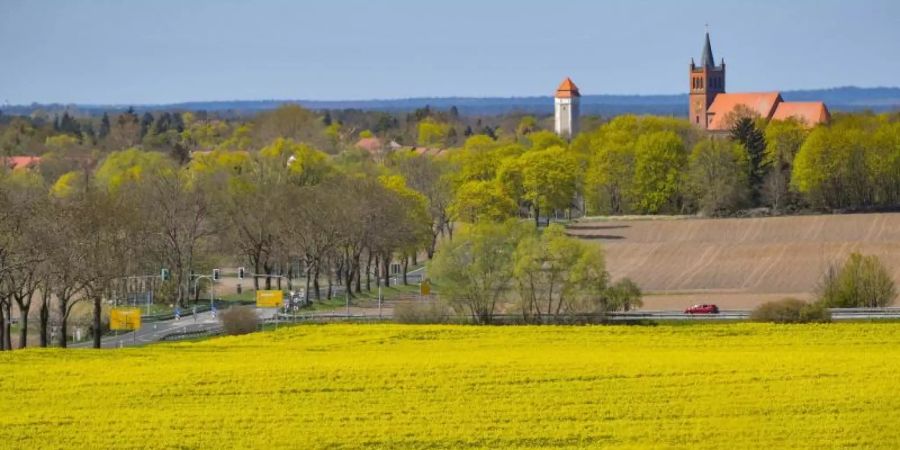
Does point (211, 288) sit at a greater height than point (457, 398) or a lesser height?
greater

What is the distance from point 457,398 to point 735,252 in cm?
6886

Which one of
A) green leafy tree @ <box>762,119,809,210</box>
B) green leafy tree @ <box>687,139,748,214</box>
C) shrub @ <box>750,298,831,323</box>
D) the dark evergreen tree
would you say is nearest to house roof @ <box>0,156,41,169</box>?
green leafy tree @ <box>762,119,809,210</box>

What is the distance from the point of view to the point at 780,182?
137 m

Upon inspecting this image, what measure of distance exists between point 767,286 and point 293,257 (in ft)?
85.8

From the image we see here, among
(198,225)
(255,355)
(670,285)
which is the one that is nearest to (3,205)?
(255,355)

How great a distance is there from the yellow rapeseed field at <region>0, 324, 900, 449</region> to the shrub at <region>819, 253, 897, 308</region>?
75.9 ft

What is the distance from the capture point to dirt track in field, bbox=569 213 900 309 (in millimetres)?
98250

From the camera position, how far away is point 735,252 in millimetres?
113562

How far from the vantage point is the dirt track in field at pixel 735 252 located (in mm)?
98250

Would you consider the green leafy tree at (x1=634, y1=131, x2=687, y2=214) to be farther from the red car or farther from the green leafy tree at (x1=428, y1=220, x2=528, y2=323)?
the green leafy tree at (x1=428, y1=220, x2=528, y2=323)

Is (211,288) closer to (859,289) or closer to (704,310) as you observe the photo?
(704,310)

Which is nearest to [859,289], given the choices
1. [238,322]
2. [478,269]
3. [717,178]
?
[478,269]

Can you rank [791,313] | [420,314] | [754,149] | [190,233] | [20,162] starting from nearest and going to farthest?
[791,313]
[420,314]
[190,233]
[754,149]
[20,162]

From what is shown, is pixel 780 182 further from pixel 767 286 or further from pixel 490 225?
pixel 490 225
